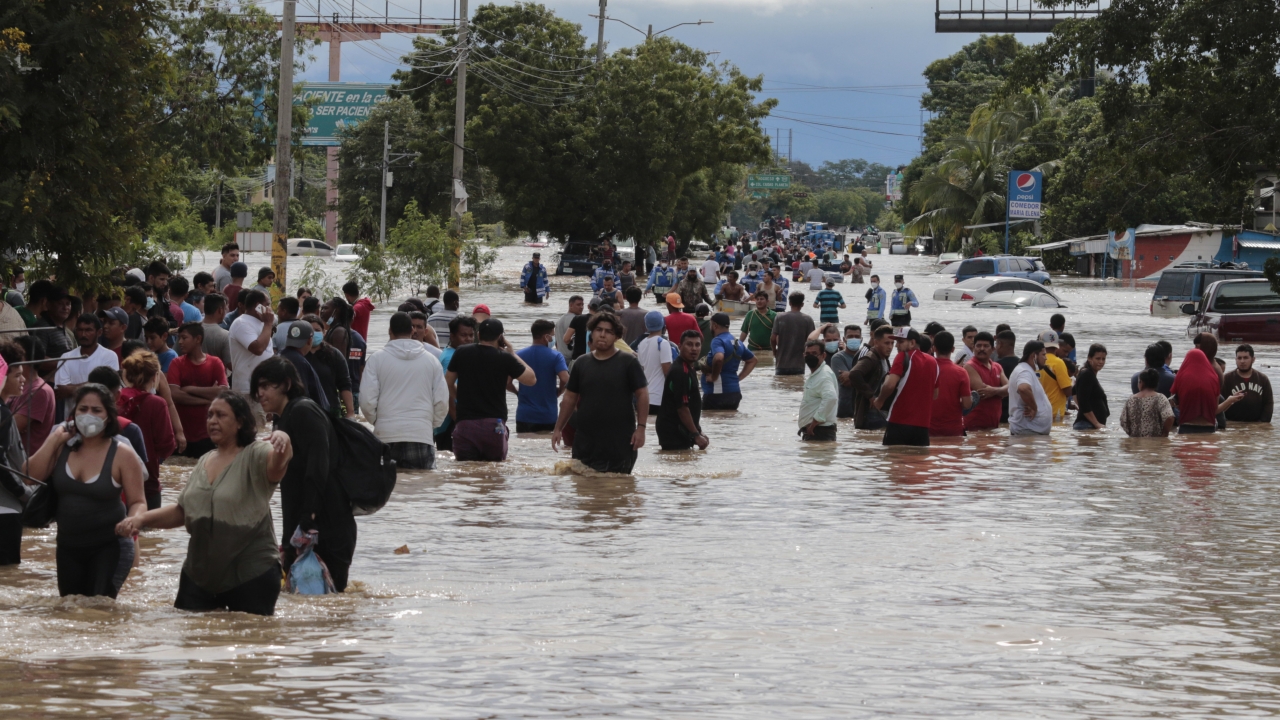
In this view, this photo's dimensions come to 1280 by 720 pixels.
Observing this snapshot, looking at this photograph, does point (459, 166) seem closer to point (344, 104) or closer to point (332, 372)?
point (332, 372)

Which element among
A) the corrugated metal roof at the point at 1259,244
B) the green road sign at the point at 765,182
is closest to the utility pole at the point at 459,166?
the corrugated metal roof at the point at 1259,244

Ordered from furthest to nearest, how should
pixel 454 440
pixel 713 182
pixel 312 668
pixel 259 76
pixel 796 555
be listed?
pixel 713 182 < pixel 259 76 < pixel 454 440 < pixel 796 555 < pixel 312 668

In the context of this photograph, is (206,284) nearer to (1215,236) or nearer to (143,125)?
(143,125)

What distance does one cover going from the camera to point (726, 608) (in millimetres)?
8406

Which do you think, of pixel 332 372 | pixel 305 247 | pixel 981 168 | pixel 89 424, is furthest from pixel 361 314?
pixel 981 168

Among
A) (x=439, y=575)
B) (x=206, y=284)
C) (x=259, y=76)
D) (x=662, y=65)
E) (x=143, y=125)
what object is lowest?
(x=439, y=575)

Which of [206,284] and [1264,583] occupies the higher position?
[206,284]

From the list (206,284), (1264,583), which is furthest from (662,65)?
(1264,583)

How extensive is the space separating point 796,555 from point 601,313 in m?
2.76

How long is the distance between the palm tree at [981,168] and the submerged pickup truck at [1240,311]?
45.4 m

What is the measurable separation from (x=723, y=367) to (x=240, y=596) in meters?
12.5

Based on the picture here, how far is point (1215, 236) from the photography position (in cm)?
6078

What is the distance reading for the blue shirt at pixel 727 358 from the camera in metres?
18.5

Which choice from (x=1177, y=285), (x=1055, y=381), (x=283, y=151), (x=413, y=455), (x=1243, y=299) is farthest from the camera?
(x=1177, y=285)
